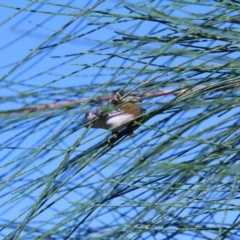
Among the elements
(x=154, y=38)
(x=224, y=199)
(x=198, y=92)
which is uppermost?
(x=154, y=38)

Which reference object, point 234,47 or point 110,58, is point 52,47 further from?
point 234,47

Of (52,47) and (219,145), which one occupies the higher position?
(52,47)

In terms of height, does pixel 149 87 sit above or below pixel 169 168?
above

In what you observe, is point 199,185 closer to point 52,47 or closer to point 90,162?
point 90,162

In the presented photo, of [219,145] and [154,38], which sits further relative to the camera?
[154,38]

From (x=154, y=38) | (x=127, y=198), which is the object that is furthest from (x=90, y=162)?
(x=154, y=38)

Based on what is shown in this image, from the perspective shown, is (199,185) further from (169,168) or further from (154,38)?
(154,38)

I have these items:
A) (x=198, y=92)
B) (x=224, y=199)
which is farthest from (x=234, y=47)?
(x=224, y=199)
